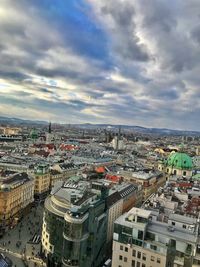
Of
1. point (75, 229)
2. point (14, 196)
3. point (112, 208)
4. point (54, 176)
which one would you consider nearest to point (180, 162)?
point (54, 176)

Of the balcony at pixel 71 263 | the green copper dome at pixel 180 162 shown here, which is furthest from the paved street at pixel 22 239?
the green copper dome at pixel 180 162

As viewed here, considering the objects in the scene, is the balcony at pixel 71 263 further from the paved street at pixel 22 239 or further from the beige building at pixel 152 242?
the paved street at pixel 22 239

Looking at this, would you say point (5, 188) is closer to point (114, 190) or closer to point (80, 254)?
point (114, 190)

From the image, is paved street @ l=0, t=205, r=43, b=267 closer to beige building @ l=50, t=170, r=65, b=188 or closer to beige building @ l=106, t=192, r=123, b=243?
beige building @ l=106, t=192, r=123, b=243

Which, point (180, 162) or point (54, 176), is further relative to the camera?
point (180, 162)

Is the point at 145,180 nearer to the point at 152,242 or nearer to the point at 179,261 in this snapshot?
the point at 152,242
